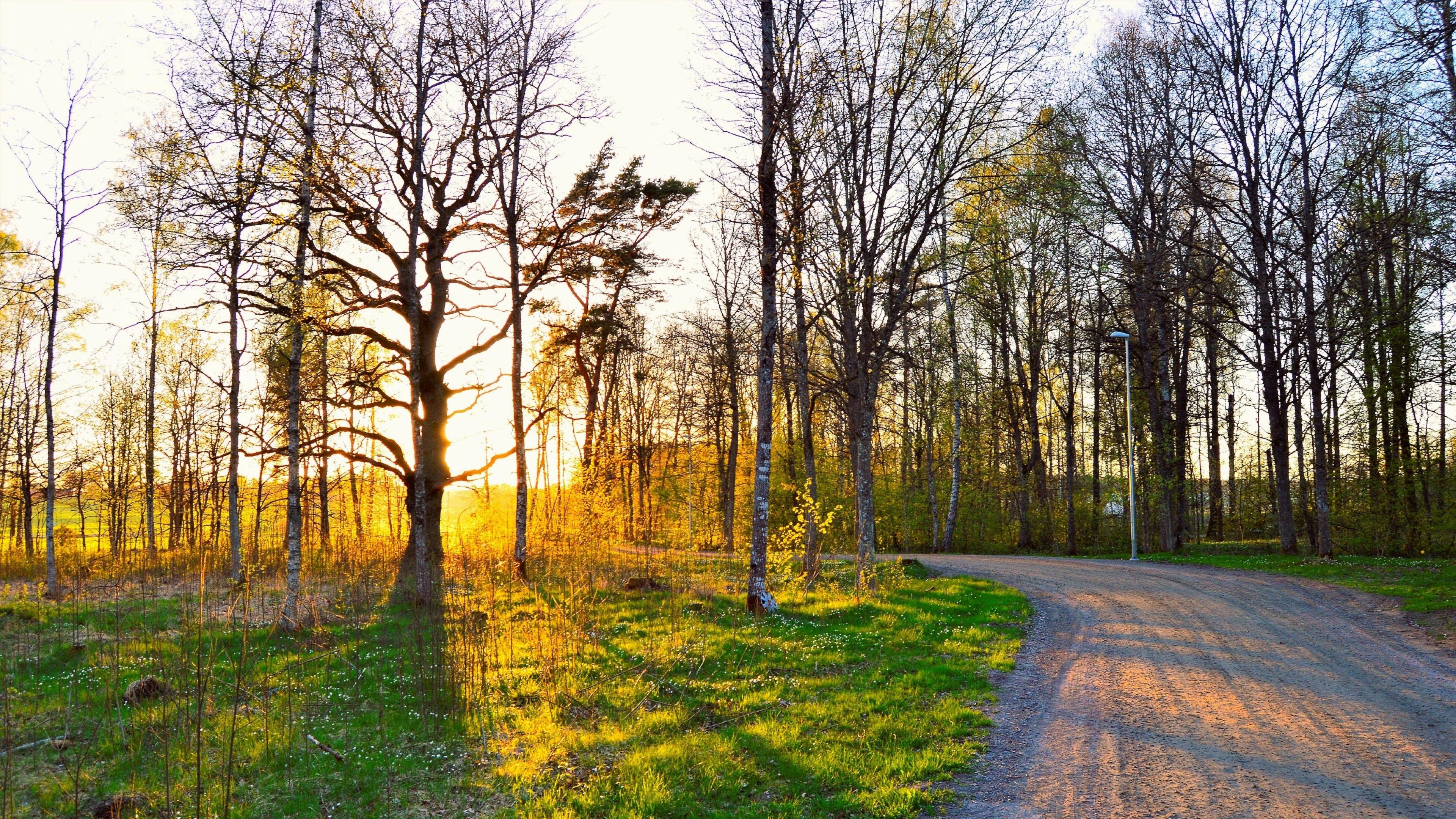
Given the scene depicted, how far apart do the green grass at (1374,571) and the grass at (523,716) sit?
6.46 metres

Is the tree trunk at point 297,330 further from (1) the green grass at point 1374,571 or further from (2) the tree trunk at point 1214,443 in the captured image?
(2) the tree trunk at point 1214,443

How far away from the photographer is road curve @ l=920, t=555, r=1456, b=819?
4.86 meters

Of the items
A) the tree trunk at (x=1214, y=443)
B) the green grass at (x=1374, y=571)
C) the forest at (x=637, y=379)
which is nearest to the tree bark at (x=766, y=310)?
the forest at (x=637, y=379)

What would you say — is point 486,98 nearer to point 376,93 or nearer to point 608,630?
point 376,93

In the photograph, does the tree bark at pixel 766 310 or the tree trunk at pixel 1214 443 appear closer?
the tree bark at pixel 766 310

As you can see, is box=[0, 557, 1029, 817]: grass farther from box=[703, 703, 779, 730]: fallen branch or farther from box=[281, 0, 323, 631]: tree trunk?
box=[281, 0, 323, 631]: tree trunk

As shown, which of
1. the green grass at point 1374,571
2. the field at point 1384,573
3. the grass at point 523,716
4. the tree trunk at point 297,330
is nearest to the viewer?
the grass at point 523,716

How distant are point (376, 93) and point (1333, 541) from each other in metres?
30.4

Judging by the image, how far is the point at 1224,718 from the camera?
6.34 m

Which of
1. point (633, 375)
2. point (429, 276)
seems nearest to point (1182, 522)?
point (633, 375)

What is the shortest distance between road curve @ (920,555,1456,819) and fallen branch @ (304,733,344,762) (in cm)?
529

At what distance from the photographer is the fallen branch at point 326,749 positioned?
6285 mm

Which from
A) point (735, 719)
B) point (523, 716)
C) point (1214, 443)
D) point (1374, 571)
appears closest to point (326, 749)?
point (523, 716)

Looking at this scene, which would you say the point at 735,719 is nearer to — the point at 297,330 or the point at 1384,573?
the point at 297,330
